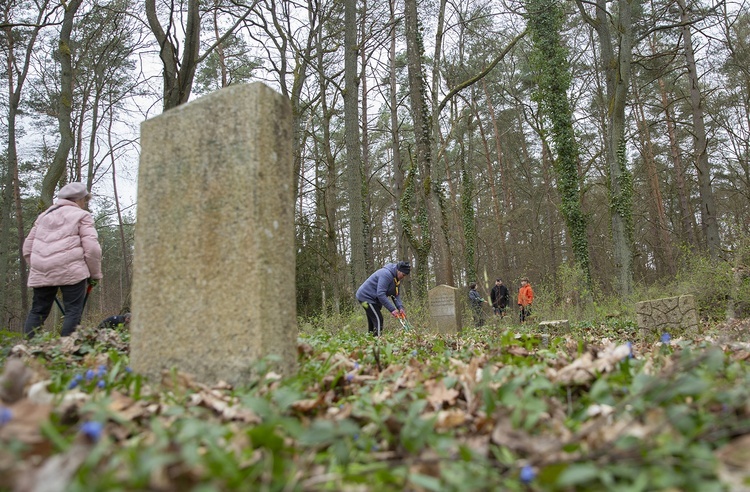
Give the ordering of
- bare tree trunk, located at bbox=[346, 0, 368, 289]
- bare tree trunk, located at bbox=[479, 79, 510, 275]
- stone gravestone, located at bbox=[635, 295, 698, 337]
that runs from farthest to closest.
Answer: bare tree trunk, located at bbox=[479, 79, 510, 275] → bare tree trunk, located at bbox=[346, 0, 368, 289] → stone gravestone, located at bbox=[635, 295, 698, 337]

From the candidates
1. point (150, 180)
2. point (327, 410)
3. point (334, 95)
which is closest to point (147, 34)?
point (334, 95)

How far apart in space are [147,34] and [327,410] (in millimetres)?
15089

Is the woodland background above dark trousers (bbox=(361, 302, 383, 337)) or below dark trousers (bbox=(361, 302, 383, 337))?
above

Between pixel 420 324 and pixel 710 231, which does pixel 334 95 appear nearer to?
pixel 420 324

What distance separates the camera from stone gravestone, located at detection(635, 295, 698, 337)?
627cm

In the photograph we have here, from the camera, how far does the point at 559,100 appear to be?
15062 millimetres

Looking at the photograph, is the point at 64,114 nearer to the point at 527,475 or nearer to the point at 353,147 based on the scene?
the point at 353,147

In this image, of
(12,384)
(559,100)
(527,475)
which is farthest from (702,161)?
(12,384)

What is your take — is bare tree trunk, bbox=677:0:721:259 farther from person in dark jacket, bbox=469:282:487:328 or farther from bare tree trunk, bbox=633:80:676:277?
person in dark jacket, bbox=469:282:487:328

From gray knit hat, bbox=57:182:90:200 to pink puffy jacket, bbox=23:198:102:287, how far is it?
0.18 ft

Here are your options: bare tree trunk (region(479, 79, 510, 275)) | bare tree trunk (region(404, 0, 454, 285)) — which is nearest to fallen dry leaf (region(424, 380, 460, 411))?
bare tree trunk (region(404, 0, 454, 285))

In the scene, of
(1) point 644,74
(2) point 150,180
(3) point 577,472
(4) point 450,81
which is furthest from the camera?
(4) point 450,81

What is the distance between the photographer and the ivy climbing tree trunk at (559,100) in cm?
1479

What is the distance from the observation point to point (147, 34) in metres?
13.7
